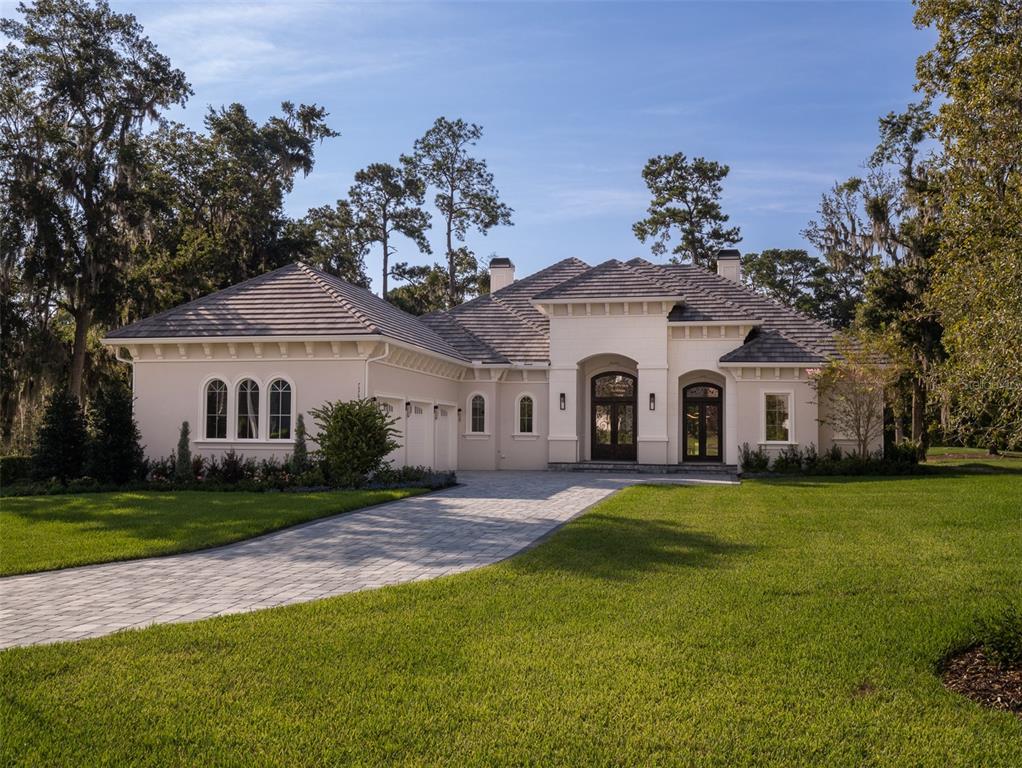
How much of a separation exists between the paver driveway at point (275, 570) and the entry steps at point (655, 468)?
977 cm

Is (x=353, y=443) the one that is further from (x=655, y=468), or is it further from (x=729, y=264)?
(x=729, y=264)

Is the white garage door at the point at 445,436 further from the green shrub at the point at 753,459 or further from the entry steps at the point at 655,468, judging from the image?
the green shrub at the point at 753,459

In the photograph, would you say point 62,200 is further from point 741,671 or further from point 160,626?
point 741,671

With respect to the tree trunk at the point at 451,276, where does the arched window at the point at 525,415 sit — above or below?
below

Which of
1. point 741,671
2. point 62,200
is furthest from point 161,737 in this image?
point 62,200

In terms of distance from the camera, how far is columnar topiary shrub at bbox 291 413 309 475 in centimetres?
1805

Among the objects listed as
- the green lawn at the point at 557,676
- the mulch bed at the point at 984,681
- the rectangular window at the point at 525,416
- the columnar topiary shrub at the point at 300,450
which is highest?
the rectangular window at the point at 525,416

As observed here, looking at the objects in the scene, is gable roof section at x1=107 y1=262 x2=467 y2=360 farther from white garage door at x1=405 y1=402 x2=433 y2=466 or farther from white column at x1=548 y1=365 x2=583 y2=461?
white column at x1=548 y1=365 x2=583 y2=461

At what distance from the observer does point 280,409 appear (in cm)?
1912

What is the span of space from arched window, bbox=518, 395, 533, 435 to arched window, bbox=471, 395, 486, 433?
110 cm

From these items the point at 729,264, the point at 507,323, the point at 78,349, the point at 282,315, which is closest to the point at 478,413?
the point at 507,323

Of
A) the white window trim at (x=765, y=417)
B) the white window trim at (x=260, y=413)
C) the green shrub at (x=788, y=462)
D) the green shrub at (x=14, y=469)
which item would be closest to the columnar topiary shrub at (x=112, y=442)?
the green shrub at (x=14, y=469)

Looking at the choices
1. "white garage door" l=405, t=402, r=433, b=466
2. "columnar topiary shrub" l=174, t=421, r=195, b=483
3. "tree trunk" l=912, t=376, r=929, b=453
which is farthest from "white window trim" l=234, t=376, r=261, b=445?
"tree trunk" l=912, t=376, r=929, b=453

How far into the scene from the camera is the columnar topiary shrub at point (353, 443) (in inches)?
680
